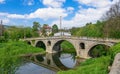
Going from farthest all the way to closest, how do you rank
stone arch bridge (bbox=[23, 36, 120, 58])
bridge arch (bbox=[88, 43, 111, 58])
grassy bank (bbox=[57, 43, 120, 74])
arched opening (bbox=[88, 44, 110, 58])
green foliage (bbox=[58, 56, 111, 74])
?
arched opening (bbox=[88, 44, 110, 58]) < bridge arch (bbox=[88, 43, 111, 58]) < stone arch bridge (bbox=[23, 36, 120, 58]) < green foliage (bbox=[58, 56, 111, 74]) < grassy bank (bbox=[57, 43, 120, 74])

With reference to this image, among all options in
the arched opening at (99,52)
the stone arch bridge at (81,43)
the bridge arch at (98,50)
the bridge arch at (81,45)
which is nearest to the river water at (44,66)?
the stone arch bridge at (81,43)

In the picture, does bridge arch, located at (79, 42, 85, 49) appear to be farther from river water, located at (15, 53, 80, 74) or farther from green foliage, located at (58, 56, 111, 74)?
green foliage, located at (58, 56, 111, 74)

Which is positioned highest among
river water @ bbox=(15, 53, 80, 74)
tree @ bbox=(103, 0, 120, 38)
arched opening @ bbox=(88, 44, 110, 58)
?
tree @ bbox=(103, 0, 120, 38)

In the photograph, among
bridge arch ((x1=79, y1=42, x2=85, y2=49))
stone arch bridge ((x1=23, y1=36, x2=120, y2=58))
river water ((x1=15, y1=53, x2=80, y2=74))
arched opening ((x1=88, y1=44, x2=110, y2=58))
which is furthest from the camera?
bridge arch ((x1=79, y1=42, x2=85, y2=49))

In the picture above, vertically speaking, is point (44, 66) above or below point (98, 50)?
below

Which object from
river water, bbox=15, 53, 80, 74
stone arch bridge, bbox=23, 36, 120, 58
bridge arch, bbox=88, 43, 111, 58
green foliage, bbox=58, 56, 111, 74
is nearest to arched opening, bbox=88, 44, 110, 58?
bridge arch, bbox=88, 43, 111, 58

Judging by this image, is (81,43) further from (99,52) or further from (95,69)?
(95,69)

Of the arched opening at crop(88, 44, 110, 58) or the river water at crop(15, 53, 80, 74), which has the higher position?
the arched opening at crop(88, 44, 110, 58)

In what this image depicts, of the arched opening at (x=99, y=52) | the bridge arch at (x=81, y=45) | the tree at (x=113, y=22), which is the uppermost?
Answer: the tree at (x=113, y=22)

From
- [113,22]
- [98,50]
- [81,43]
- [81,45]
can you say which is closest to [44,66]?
[81,43]

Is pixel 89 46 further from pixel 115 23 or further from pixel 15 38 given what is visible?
pixel 15 38

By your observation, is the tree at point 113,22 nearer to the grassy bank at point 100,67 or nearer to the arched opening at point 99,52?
the arched opening at point 99,52

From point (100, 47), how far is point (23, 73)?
137ft

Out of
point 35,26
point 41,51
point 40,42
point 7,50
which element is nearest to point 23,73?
point 7,50
